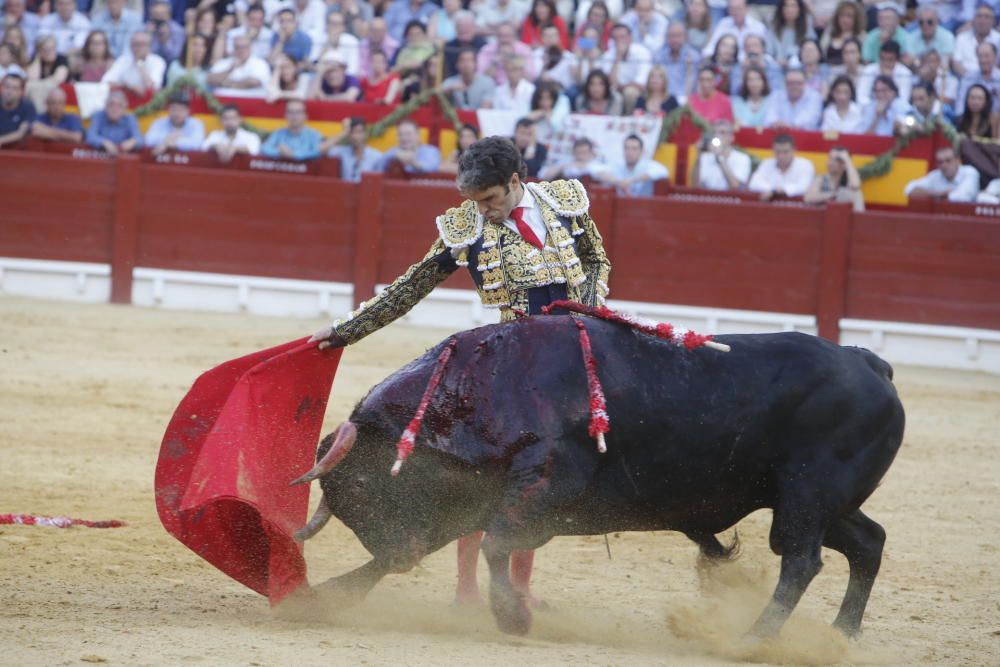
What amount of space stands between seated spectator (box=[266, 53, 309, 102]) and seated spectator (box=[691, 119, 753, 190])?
2805 mm

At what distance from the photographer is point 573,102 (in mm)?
9406

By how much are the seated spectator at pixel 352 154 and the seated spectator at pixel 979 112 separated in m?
3.79

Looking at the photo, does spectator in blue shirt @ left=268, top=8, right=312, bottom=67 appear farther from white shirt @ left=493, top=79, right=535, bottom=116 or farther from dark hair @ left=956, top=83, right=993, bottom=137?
dark hair @ left=956, top=83, right=993, bottom=137

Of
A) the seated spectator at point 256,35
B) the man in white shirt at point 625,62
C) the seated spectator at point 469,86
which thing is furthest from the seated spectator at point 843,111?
the seated spectator at point 256,35

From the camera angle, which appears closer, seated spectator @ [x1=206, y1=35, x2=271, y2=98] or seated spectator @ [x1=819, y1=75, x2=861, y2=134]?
seated spectator @ [x1=819, y1=75, x2=861, y2=134]

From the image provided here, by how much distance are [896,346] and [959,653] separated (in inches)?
224

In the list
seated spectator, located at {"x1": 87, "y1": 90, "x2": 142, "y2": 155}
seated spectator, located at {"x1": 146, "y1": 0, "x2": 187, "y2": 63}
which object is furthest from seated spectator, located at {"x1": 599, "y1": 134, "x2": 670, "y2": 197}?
seated spectator, located at {"x1": 146, "y1": 0, "x2": 187, "y2": 63}

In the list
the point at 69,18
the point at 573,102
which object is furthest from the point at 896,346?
the point at 69,18

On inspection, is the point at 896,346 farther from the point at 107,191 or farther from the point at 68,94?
the point at 68,94

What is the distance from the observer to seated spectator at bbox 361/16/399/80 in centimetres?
998

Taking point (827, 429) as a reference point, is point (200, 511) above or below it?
below

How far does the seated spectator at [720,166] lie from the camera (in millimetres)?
9045

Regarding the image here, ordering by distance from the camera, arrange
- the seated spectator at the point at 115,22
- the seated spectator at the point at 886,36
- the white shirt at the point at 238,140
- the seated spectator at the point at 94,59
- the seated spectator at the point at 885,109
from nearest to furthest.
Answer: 1. the seated spectator at the point at 885,109
2. the seated spectator at the point at 886,36
3. the white shirt at the point at 238,140
4. the seated spectator at the point at 94,59
5. the seated spectator at the point at 115,22

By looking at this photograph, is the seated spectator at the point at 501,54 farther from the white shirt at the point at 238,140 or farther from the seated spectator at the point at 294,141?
the white shirt at the point at 238,140
